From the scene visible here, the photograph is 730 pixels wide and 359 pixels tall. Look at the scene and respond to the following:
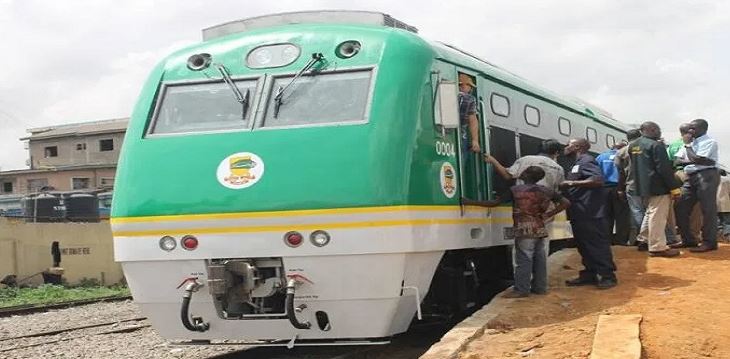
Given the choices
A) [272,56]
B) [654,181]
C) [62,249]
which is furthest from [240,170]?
[62,249]

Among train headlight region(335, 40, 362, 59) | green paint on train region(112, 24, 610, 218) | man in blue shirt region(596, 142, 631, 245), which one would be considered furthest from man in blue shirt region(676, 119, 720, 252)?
train headlight region(335, 40, 362, 59)

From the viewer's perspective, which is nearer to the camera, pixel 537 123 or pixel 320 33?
pixel 320 33

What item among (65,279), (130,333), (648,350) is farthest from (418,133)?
(65,279)

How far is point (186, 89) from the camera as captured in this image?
23.2 feet

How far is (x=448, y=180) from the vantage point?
6.89 m

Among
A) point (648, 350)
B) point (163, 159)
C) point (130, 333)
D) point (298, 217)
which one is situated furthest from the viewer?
point (130, 333)

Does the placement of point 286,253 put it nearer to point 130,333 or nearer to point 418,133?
point 418,133

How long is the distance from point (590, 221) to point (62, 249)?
1744 cm

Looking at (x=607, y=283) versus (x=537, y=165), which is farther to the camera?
(x=607, y=283)

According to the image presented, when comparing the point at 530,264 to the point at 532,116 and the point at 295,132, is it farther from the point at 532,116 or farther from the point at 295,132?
the point at 295,132

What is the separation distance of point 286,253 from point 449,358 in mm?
1563

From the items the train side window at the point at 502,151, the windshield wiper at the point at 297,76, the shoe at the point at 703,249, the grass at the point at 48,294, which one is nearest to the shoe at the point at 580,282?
the train side window at the point at 502,151

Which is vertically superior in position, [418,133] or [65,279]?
[418,133]

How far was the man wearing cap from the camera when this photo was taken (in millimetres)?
7410
